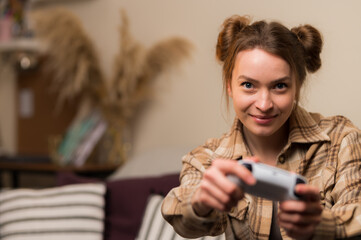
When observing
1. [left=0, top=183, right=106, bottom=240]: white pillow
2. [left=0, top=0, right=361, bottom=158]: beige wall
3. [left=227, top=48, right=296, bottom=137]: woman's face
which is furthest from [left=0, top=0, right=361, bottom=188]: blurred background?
[left=0, top=183, right=106, bottom=240]: white pillow

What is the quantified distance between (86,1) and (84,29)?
0.17m

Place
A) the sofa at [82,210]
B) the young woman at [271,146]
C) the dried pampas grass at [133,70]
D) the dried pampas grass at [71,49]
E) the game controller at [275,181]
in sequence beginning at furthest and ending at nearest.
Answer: the dried pampas grass at [71,49], the dried pampas grass at [133,70], the sofa at [82,210], the young woman at [271,146], the game controller at [275,181]

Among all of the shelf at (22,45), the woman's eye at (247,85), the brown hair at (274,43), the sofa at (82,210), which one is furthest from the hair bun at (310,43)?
the shelf at (22,45)

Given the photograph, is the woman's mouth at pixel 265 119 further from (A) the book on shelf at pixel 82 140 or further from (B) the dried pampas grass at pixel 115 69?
(A) the book on shelf at pixel 82 140

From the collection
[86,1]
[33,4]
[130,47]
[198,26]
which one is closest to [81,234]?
[198,26]

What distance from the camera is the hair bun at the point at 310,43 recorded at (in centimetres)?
83

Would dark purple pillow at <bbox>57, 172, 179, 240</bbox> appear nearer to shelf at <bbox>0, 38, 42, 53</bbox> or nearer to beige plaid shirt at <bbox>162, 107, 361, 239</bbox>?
beige plaid shirt at <bbox>162, 107, 361, 239</bbox>

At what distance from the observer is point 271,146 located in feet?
2.84

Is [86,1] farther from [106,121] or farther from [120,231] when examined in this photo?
[120,231]

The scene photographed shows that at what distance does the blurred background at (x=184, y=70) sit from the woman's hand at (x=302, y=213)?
0.92 feet

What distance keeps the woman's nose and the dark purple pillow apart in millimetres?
792

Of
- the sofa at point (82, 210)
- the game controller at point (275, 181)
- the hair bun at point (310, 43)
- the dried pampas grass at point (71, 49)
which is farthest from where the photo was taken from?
the dried pampas grass at point (71, 49)

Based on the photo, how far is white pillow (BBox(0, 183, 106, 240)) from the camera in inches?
61.1

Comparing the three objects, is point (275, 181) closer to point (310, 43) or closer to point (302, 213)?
point (302, 213)
